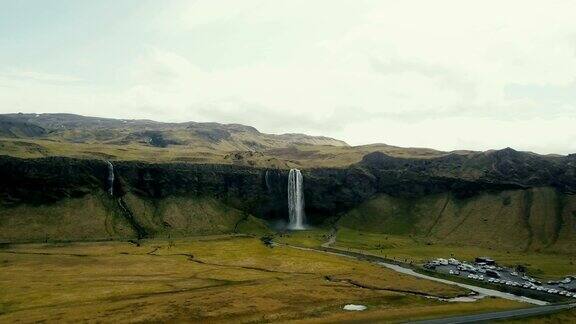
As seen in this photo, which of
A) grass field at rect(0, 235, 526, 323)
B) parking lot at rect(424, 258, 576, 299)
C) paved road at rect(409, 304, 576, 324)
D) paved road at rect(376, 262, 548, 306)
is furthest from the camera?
parking lot at rect(424, 258, 576, 299)

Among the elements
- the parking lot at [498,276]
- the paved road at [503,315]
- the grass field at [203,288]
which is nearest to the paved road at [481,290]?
the paved road at [503,315]

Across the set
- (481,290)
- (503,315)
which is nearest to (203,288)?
(503,315)

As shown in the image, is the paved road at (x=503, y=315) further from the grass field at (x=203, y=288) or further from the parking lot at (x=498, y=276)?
the parking lot at (x=498, y=276)

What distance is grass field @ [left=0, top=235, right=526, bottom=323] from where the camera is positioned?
10469 centimetres

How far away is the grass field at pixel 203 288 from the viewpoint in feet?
343

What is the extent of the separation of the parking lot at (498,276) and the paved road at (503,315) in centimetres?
1868

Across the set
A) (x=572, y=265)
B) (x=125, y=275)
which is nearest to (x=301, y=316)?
(x=125, y=275)

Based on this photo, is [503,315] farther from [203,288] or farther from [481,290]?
[203,288]

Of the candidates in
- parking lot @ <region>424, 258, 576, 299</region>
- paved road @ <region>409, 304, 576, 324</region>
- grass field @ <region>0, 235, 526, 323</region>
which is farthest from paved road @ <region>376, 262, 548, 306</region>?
grass field @ <region>0, 235, 526, 323</region>

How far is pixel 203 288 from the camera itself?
131875mm

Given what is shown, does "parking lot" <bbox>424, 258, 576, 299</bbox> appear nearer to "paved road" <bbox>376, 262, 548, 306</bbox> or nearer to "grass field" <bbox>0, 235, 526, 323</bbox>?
"paved road" <bbox>376, 262, 548, 306</bbox>

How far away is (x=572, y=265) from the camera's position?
588ft

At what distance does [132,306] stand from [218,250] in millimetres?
89412

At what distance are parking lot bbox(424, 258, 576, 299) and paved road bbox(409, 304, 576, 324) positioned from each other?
61.3ft
